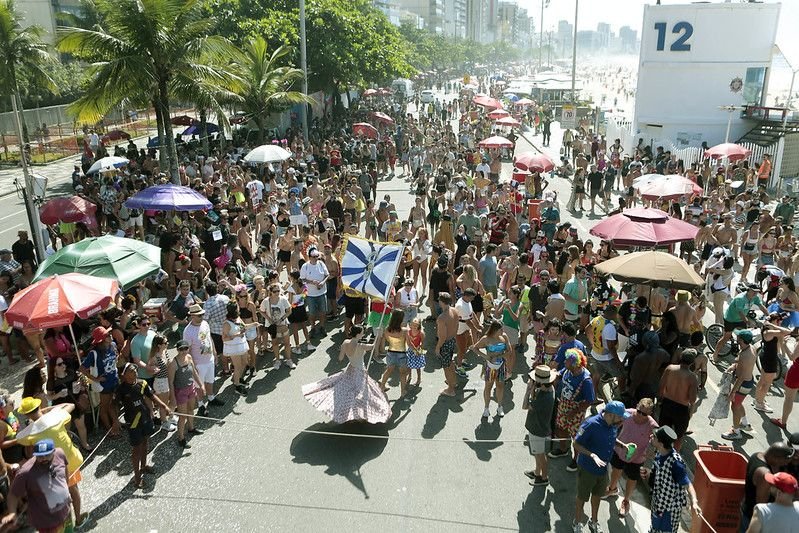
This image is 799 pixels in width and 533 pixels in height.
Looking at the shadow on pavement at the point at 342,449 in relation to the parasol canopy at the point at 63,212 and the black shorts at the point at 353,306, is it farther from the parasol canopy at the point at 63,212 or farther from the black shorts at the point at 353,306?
the parasol canopy at the point at 63,212

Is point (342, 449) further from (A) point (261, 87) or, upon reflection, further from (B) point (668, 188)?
(A) point (261, 87)

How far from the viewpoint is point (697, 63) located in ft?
97.8

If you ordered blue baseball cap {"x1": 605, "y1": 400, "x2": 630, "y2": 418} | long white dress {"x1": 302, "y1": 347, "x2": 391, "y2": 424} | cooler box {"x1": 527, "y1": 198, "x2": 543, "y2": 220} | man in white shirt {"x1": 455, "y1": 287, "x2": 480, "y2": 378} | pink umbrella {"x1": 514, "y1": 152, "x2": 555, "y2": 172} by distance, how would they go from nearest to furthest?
blue baseball cap {"x1": 605, "y1": 400, "x2": 630, "y2": 418} < long white dress {"x1": 302, "y1": 347, "x2": 391, "y2": 424} < man in white shirt {"x1": 455, "y1": 287, "x2": 480, "y2": 378} < cooler box {"x1": 527, "y1": 198, "x2": 543, "y2": 220} < pink umbrella {"x1": 514, "y1": 152, "x2": 555, "y2": 172}

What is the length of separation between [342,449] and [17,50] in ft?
87.5

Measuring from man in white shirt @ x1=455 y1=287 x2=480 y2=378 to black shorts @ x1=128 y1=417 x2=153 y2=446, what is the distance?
4.22m

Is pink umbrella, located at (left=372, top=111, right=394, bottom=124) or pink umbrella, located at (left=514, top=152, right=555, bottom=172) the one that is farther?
pink umbrella, located at (left=372, top=111, right=394, bottom=124)

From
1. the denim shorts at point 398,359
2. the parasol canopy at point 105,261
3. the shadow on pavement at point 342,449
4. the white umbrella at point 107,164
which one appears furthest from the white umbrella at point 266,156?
the shadow on pavement at point 342,449

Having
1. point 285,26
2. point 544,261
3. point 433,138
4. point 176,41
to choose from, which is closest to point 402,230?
point 544,261

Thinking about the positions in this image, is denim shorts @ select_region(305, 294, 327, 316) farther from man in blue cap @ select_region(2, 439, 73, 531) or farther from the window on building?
the window on building

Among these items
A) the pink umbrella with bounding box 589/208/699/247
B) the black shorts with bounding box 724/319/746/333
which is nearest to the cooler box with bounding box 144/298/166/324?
the pink umbrella with bounding box 589/208/699/247

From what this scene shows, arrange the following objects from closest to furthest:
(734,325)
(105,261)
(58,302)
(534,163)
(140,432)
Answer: (140,432) → (58,302) → (105,261) → (734,325) → (534,163)

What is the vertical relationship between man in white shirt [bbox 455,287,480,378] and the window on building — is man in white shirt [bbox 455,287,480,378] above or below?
below

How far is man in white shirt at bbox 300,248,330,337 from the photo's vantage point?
10.3m

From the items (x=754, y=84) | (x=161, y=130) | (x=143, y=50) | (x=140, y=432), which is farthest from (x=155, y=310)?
(x=754, y=84)
